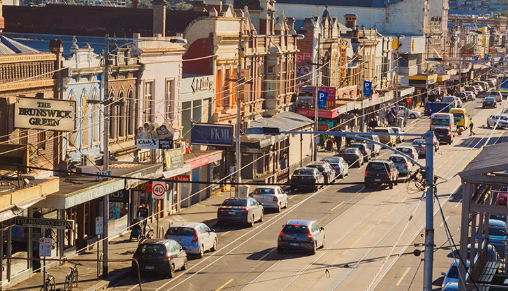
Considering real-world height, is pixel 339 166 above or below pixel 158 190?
below

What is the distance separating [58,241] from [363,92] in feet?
178

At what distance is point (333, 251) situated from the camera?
42.3 metres

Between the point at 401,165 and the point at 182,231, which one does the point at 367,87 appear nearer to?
the point at 401,165

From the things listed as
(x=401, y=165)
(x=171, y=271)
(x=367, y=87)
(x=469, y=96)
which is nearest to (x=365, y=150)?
(x=401, y=165)

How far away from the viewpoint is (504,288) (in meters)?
20.9

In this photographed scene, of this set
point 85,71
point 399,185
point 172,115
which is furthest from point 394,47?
point 85,71

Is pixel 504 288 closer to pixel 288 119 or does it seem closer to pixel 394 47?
pixel 288 119

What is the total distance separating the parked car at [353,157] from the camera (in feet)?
233

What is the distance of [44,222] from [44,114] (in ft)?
15.0

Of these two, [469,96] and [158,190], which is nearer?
[158,190]

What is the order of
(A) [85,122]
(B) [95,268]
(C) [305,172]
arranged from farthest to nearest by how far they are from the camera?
(C) [305,172]
(A) [85,122]
(B) [95,268]

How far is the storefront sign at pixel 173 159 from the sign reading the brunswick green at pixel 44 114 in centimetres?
989

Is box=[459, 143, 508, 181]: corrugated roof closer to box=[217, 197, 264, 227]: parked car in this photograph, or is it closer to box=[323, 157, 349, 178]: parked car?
box=[217, 197, 264, 227]: parked car

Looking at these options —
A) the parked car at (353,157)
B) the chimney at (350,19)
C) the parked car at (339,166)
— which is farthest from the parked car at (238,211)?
the chimney at (350,19)
